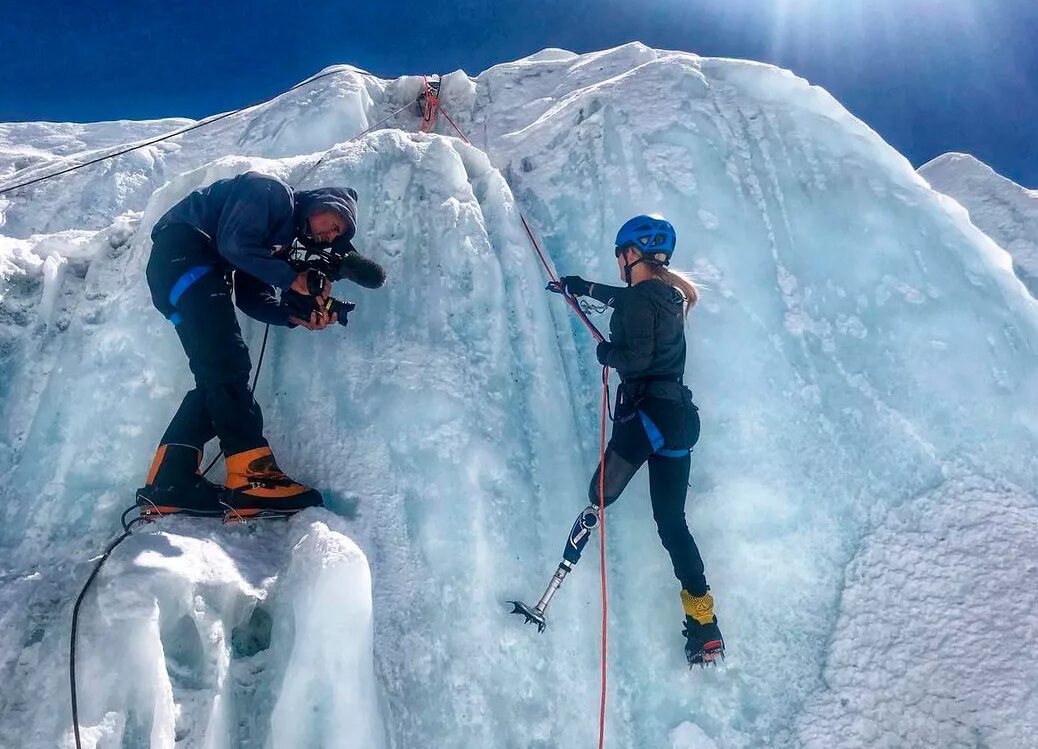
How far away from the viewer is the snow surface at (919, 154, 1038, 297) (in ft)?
27.0

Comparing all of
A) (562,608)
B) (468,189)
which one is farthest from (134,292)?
(562,608)

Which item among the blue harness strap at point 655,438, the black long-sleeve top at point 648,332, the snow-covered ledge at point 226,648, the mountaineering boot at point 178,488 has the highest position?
the black long-sleeve top at point 648,332

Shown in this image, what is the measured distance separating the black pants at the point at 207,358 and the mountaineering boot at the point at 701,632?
9.06ft

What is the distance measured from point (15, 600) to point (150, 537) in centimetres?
71

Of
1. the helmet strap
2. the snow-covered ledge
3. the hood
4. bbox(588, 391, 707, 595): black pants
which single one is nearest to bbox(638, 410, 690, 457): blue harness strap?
bbox(588, 391, 707, 595): black pants

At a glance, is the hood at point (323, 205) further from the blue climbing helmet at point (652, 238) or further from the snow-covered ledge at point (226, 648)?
the snow-covered ledge at point (226, 648)

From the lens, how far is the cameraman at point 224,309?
3785 mm

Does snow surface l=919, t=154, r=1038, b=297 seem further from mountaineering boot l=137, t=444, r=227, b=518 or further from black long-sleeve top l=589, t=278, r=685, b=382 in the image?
mountaineering boot l=137, t=444, r=227, b=518

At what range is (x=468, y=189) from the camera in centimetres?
542

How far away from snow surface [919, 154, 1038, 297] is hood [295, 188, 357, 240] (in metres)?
8.11

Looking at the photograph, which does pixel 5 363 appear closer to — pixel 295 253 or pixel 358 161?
pixel 295 253

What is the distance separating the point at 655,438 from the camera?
3.89 metres

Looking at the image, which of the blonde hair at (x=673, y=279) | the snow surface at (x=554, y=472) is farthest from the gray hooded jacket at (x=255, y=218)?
the blonde hair at (x=673, y=279)

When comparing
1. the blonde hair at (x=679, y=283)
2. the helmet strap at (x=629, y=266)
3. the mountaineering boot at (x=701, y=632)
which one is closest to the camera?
the mountaineering boot at (x=701, y=632)
